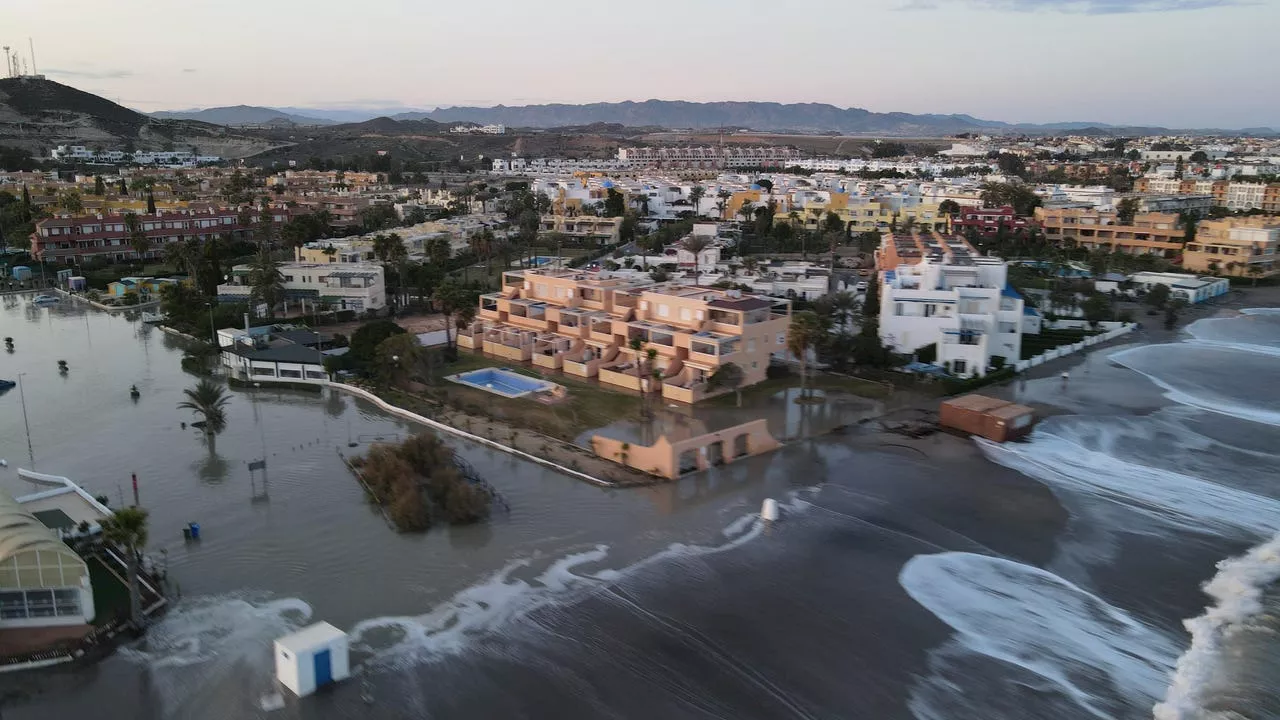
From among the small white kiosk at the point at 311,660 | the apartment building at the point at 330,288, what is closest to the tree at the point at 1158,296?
the apartment building at the point at 330,288

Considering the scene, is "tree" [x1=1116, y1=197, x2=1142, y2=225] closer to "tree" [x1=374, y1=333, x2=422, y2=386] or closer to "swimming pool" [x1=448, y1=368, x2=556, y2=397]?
"swimming pool" [x1=448, y1=368, x2=556, y2=397]

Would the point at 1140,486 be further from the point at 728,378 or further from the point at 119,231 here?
the point at 119,231

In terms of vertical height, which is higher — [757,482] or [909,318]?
[909,318]

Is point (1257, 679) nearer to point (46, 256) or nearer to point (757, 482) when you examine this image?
point (757, 482)

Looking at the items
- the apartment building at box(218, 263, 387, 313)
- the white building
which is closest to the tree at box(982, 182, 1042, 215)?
the white building

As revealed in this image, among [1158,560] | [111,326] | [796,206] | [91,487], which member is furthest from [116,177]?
[1158,560]

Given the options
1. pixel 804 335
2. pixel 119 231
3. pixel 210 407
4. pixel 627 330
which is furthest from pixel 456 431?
pixel 119 231
